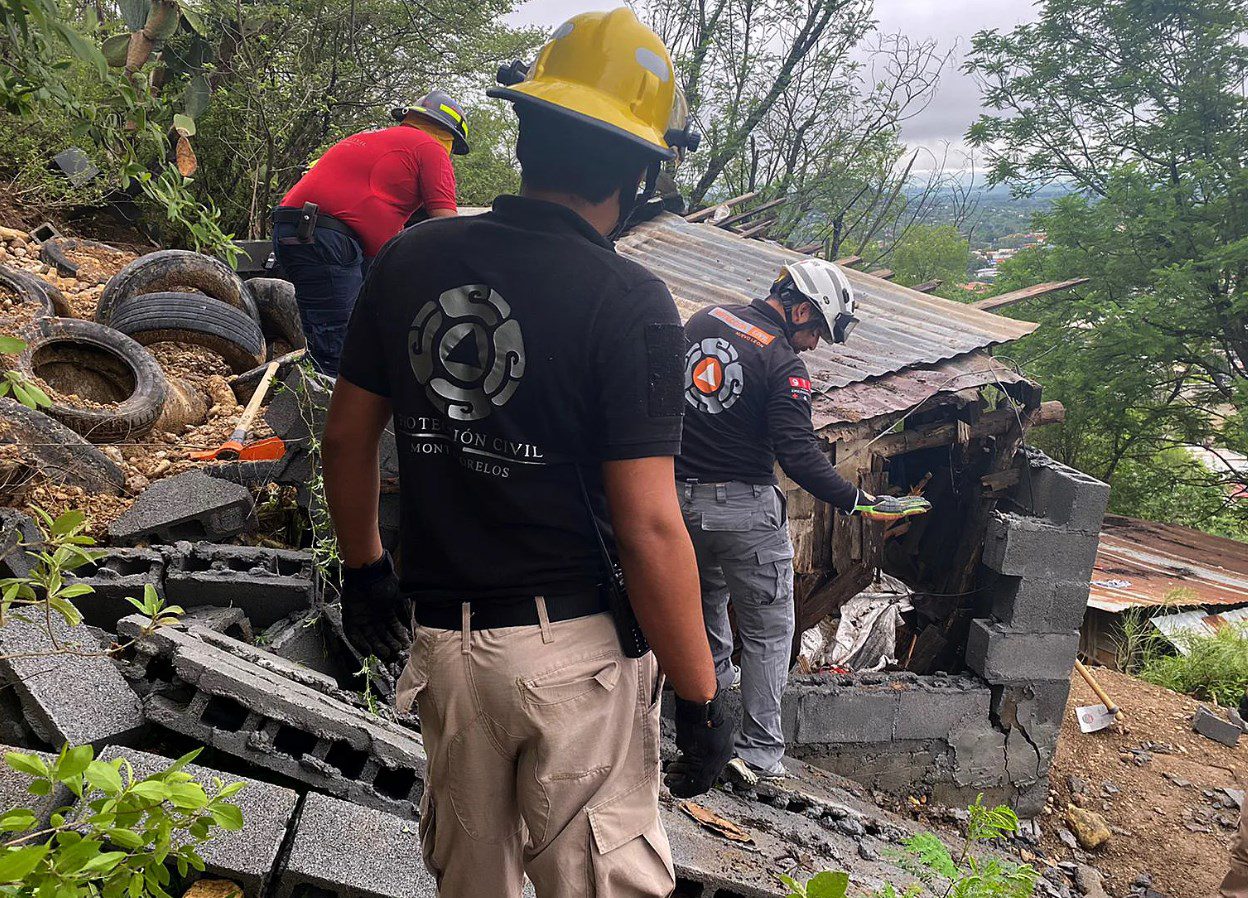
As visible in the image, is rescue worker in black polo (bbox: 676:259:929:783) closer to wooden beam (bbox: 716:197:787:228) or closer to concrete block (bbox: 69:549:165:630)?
concrete block (bbox: 69:549:165:630)

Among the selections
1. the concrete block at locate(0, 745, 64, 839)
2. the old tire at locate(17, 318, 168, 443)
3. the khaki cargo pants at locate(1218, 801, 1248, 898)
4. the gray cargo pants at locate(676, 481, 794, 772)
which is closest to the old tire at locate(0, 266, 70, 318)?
the old tire at locate(17, 318, 168, 443)

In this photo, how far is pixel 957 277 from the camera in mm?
27281

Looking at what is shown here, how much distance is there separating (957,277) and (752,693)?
86.1 ft

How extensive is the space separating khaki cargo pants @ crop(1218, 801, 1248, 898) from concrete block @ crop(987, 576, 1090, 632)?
6.11 ft

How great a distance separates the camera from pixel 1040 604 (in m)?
5.42

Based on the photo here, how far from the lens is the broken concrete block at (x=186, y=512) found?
14.2 ft

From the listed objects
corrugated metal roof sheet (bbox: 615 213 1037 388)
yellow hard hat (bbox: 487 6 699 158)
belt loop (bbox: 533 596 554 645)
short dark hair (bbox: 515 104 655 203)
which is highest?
yellow hard hat (bbox: 487 6 699 158)

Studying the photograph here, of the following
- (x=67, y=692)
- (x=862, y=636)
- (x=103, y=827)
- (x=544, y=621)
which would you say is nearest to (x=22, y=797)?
(x=67, y=692)

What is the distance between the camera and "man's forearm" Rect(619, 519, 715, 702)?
157cm

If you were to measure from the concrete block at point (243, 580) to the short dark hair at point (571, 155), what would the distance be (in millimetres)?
2959

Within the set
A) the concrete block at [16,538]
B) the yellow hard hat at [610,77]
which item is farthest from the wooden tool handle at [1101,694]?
the concrete block at [16,538]

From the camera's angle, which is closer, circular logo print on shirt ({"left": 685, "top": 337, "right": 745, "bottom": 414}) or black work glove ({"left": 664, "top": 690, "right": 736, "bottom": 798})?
black work glove ({"left": 664, "top": 690, "right": 736, "bottom": 798})

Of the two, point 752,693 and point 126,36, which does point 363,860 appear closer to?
point 752,693

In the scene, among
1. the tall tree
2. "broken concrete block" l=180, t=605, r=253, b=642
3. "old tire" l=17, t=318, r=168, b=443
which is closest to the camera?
"broken concrete block" l=180, t=605, r=253, b=642
